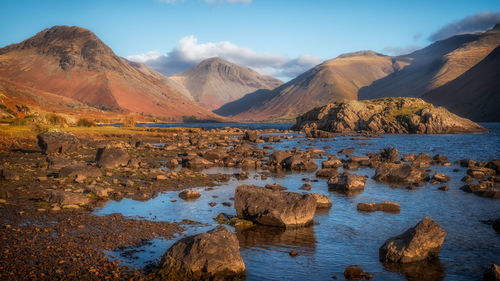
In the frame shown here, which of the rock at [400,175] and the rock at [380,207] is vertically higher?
the rock at [400,175]

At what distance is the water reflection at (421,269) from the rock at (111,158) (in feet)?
87.9

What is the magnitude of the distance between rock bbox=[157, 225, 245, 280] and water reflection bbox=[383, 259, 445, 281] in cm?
570

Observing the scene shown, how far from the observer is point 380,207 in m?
21.4

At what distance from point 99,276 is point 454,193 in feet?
81.3

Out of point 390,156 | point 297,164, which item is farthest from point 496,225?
point 390,156

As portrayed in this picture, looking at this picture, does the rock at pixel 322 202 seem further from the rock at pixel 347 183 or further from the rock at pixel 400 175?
the rock at pixel 400 175

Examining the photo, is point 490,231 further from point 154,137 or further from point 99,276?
point 154,137

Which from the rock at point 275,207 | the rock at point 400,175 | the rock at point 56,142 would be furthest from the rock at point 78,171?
the rock at point 400,175

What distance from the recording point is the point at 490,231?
17266mm

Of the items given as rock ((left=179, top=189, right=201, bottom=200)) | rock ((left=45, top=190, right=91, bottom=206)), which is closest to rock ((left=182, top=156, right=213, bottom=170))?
rock ((left=179, top=189, right=201, bottom=200))

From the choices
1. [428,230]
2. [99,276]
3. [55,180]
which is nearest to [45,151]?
[55,180]

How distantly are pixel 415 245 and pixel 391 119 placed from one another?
113931mm

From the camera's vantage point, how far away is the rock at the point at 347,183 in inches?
1056

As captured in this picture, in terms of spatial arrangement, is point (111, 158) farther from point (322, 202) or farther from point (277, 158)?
point (322, 202)
